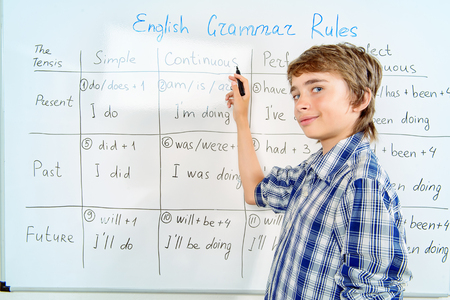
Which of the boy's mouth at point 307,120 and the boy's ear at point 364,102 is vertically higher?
the boy's ear at point 364,102

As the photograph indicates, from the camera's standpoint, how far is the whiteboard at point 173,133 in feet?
3.20

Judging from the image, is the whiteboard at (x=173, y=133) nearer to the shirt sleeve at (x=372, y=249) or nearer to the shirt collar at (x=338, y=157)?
the shirt collar at (x=338, y=157)

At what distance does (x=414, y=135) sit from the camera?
1.00 metres

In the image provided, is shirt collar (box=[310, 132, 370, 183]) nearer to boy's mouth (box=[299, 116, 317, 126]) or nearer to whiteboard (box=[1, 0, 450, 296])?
boy's mouth (box=[299, 116, 317, 126])

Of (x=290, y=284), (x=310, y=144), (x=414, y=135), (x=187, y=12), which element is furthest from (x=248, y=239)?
(x=187, y=12)

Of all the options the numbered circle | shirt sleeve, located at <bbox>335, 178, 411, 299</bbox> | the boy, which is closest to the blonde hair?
the boy

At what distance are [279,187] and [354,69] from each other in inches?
16.9

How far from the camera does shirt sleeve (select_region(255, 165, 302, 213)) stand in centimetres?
88

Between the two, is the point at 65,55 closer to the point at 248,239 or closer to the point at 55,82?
the point at 55,82

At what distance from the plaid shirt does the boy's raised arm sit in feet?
0.59

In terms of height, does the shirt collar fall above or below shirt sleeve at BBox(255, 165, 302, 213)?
above

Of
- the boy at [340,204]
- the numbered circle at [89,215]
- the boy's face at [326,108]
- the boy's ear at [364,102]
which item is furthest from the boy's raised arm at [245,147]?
the numbered circle at [89,215]

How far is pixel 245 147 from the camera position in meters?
0.97

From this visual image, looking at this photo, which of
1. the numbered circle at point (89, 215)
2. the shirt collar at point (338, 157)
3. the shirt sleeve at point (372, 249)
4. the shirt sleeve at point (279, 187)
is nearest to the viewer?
the shirt sleeve at point (372, 249)
